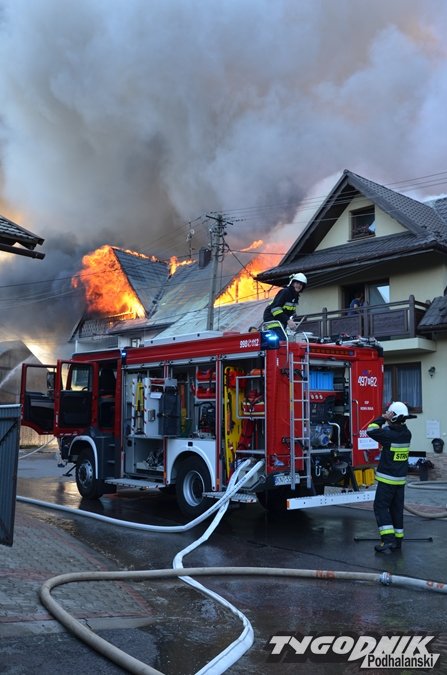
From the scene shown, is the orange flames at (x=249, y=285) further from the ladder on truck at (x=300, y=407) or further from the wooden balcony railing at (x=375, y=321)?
the ladder on truck at (x=300, y=407)

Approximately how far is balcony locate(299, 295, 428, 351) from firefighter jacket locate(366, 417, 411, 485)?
928 cm

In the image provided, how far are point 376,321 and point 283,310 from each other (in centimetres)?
976

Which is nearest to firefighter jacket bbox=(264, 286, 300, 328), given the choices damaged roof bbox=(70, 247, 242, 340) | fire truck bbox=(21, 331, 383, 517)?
fire truck bbox=(21, 331, 383, 517)

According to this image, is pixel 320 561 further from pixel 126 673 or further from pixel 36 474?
pixel 36 474

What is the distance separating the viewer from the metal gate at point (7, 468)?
4.75 m

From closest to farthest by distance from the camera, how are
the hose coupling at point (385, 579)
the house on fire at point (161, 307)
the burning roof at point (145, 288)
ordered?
the hose coupling at point (385, 579)
the house on fire at point (161, 307)
the burning roof at point (145, 288)

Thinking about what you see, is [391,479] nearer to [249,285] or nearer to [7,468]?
[7,468]

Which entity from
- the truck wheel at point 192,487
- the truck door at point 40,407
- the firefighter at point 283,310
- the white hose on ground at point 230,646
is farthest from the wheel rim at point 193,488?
the white hose on ground at point 230,646

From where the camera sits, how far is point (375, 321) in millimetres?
17453

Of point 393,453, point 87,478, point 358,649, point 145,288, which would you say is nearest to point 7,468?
point 358,649

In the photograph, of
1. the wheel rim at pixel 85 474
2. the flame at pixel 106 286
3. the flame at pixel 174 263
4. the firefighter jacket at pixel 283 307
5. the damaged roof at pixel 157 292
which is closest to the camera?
the firefighter jacket at pixel 283 307

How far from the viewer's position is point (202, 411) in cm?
898

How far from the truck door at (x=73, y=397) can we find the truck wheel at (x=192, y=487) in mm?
2598

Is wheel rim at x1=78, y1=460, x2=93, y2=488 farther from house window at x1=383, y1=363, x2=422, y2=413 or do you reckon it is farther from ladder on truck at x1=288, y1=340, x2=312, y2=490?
house window at x1=383, y1=363, x2=422, y2=413
